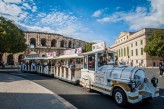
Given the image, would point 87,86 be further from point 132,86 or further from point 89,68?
point 132,86

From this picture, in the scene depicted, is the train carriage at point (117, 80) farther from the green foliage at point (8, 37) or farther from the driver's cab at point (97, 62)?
the green foliage at point (8, 37)

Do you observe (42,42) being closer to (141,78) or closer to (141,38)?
(141,38)

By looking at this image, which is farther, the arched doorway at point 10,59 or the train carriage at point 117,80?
the arched doorway at point 10,59

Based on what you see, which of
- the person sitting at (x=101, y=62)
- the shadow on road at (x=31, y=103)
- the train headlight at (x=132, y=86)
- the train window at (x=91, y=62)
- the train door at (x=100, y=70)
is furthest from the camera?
the train window at (x=91, y=62)

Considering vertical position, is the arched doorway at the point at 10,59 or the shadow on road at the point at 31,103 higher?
the arched doorway at the point at 10,59

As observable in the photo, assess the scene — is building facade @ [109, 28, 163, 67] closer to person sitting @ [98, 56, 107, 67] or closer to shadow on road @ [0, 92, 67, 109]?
person sitting @ [98, 56, 107, 67]

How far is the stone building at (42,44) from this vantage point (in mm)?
62094

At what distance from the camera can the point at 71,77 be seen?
1554 cm

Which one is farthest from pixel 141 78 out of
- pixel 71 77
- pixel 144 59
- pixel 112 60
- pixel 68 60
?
pixel 144 59

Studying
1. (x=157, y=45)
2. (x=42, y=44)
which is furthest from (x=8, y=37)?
(x=42, y=44)

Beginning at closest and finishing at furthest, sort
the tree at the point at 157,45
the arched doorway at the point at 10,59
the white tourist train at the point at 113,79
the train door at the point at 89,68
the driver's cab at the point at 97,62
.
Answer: the white tourist train at the point at 113,79, the driver's cab at the point at 97,62, the train door at the point at 89,68, the tree at the point at 157,45, the arched doorway at the point at 10,59

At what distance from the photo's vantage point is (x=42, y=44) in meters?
70.1

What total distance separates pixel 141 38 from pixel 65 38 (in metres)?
29.0

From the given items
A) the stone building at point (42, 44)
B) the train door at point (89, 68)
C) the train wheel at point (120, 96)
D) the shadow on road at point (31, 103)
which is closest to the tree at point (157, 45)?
the stone building at point (42, 44)
